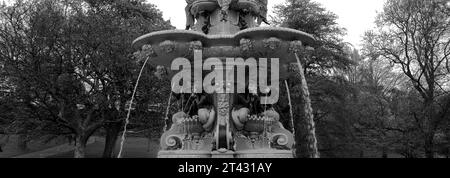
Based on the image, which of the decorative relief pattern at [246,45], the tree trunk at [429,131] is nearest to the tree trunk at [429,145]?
the tree trunk at [429,131]

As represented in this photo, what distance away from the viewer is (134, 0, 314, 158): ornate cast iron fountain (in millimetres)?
7469

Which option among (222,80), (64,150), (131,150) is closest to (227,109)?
(222,80)

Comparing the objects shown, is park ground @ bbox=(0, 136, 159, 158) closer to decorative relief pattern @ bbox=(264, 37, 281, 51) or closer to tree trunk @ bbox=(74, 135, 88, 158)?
tree trunk @ bbox=(74, 135, 88, 158)

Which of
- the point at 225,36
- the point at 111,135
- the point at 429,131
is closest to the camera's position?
the point at 225,36

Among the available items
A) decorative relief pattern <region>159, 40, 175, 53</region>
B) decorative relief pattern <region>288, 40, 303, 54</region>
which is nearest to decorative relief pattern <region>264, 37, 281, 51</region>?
decorative relief pattern <region>288, 40, 303, 54</region>

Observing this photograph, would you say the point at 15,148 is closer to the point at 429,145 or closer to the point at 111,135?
the point at 111,135

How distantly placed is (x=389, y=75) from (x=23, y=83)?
23.2 m

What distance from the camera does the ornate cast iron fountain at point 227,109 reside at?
7.47 m

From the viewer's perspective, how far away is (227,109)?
25.5 ft

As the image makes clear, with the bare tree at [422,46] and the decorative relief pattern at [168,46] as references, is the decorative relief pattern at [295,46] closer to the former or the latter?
the decorative relief pattern at [168,46]
